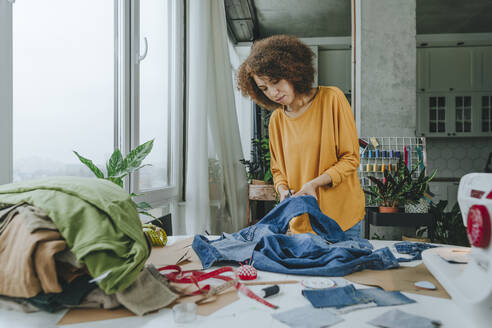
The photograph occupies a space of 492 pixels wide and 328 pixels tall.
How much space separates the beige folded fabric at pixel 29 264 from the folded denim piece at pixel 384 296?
1.90 feet

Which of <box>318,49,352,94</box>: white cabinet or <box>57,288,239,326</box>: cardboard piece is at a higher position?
<box>318,49,352,94</box>: white cabinet

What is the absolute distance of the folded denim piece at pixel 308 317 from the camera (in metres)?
0.57

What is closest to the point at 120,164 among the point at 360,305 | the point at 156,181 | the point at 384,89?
the point at 360,305

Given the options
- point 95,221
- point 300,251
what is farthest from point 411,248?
point 95,221

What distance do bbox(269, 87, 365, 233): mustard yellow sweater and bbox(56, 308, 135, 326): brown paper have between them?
1.09m

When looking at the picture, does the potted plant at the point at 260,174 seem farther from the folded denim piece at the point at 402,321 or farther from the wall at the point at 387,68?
the folded denim piece at the point at 402,321

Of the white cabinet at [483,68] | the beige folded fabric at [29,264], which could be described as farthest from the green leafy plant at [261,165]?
the white cabinet at [483,68]

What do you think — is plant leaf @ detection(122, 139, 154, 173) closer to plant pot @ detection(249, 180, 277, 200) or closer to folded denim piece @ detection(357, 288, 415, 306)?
folded denim piece @ detection(357, 288, 415, 306)

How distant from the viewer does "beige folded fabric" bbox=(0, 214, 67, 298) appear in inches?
22.5

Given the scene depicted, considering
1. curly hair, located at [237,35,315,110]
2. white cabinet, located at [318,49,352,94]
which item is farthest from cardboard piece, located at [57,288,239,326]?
white cabinet, located at [318,49,352,94]

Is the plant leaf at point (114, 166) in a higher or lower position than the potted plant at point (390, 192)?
higher

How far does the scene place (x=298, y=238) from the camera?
96cm

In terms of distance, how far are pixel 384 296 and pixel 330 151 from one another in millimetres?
1068

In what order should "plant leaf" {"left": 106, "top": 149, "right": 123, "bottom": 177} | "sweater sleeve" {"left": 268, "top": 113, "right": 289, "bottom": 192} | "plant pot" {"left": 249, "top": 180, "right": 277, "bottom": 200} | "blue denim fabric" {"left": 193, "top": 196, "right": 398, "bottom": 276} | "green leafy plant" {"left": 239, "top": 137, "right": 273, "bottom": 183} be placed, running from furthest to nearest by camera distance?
"green leafy plant" {"left": 239, "top": 137, "right": 273, "bottom": 183}
"plant pot" {"left": 249, "top": 180, "right": 277, "bottom": 200}
"sweater sleeve" {"left": 268, "top": 113, "right": 289, "bottom": 192}
"plant leaf" {"left": 106, "top": 149, "right": 123, "bottom": 177}
"blue denim fabric" {"left": 193, "top": 196, "right": 398, "bottom": 276}
